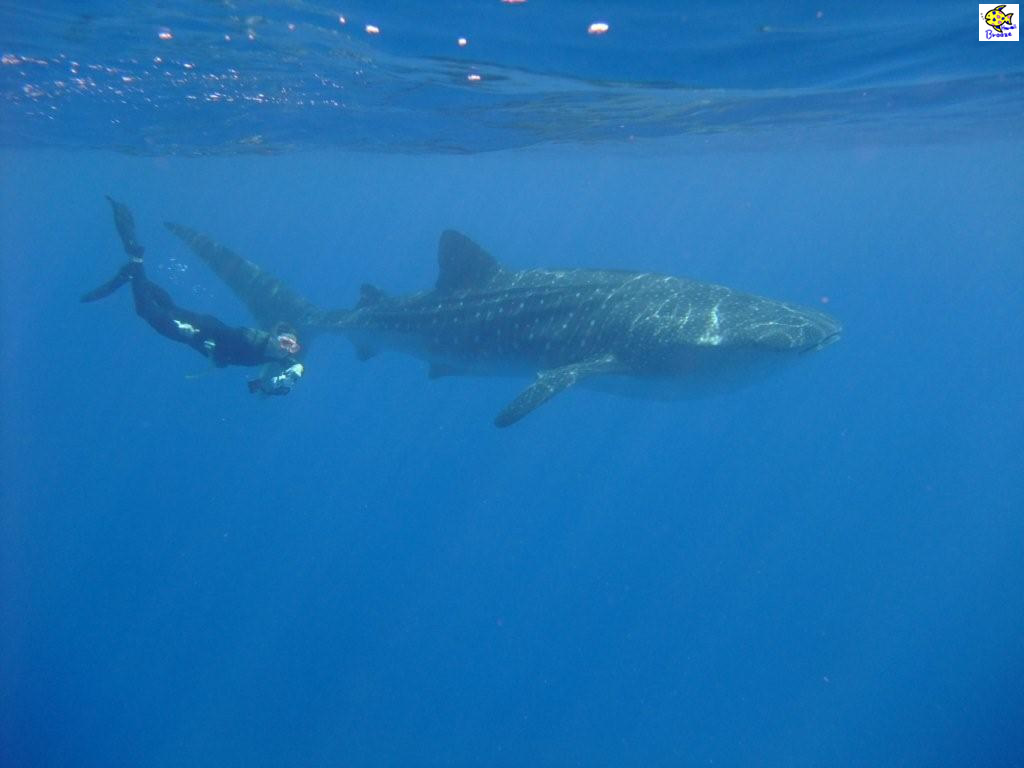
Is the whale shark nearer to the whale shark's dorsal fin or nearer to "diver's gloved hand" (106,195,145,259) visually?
the whale shark's dorsal fin

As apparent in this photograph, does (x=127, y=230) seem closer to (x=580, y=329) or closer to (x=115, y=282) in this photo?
(x=115, y=282)

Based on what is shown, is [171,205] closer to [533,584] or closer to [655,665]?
[533,584]

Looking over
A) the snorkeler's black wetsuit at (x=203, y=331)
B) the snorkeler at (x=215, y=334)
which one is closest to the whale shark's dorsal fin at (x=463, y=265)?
the snorkeler at (x=215, y=334)

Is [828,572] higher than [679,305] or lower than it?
lower

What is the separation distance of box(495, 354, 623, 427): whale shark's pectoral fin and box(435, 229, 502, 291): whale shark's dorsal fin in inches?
111

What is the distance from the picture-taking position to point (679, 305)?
37.6ft

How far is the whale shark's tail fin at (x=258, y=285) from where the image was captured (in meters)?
15.4

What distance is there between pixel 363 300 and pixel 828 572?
898 inches

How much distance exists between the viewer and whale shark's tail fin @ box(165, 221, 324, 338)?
15.4 m

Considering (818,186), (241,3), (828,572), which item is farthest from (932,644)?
(818,186)

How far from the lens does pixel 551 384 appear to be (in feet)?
34.5

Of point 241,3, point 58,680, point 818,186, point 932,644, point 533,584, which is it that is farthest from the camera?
point 818,186

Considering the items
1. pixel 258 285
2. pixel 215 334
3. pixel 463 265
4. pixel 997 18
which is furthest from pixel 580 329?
pixel 997 18

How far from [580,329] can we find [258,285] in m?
7.77
